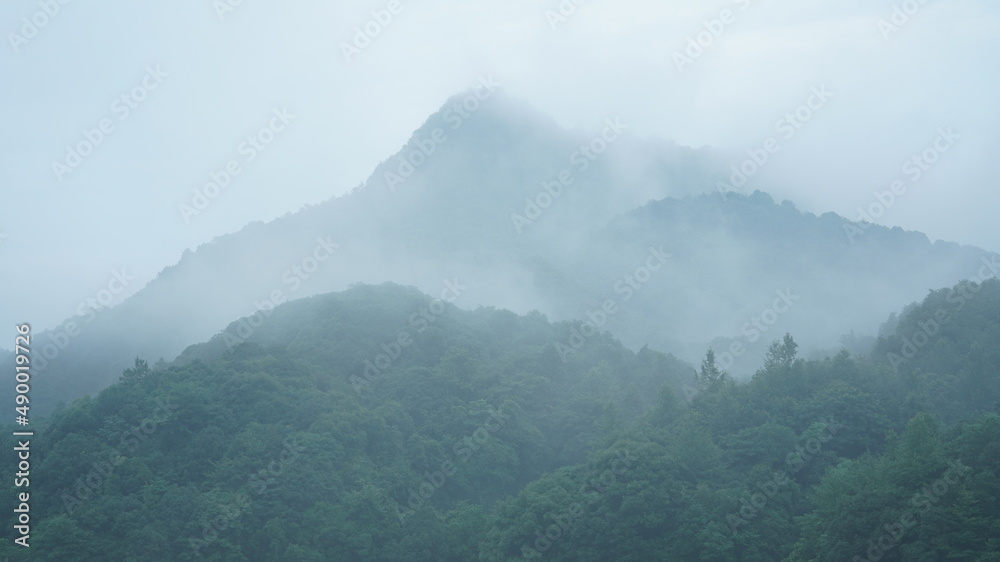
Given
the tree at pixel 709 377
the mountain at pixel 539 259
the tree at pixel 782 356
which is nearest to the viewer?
the tree at pixel 782 356

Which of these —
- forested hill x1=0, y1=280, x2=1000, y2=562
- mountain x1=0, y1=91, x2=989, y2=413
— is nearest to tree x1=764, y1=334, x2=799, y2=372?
forested hill x1=0, y1=280, x2=1000, y2=562

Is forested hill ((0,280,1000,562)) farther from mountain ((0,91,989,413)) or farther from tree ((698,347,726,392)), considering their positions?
mountain ((0,91,989,413))

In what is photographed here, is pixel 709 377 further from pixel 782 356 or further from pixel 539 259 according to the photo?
pixel 539 259

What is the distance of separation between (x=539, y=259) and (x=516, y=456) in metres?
34.4

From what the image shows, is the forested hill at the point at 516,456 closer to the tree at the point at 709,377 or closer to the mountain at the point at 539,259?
the tree at the point at 709,377

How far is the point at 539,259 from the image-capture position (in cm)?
6938

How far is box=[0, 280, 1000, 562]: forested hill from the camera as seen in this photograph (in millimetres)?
24278

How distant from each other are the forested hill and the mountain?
65.5 ft

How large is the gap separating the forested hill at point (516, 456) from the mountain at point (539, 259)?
20.0 m

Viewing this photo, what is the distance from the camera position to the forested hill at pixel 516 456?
2428 centimetres

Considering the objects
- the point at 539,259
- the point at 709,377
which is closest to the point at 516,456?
the point at 709,377

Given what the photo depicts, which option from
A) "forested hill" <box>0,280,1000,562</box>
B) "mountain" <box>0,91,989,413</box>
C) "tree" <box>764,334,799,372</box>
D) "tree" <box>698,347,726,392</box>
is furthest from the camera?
"mountain" <box>0,91,989,413</box>

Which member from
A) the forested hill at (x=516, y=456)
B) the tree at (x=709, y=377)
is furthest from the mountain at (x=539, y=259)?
the forested hill at (x=516, y=456)

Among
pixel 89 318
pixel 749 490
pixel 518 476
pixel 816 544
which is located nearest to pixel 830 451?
pixel 749 490
